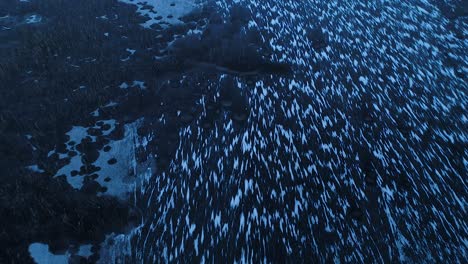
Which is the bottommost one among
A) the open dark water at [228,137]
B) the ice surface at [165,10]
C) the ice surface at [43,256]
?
the ice surface at [43,256]

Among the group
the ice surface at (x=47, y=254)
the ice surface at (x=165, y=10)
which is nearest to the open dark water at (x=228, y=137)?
the ice surface at (x=47, y=254)

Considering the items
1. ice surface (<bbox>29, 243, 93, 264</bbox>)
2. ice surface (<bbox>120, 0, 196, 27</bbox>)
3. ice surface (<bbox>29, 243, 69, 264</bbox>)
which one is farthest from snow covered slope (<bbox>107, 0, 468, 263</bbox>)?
ice surface (<bbox>120, 0, 196, 27</bbox>)

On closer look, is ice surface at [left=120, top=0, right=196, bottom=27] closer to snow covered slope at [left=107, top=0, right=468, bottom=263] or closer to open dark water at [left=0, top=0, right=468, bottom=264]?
open dark water at [left=0, top=0, right=468, bottom=264]

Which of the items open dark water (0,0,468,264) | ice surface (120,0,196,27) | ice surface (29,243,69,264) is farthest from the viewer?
ice surface (120,0,196,27)

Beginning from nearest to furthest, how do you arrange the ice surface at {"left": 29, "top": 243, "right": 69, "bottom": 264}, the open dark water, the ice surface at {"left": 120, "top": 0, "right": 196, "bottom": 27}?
the ice surface at {"left": 29, "top": 243, "right": 69, "bottom": 264}, the open dark water, the ice surface at {"left": 120, "top": 0, "right": 196, "bottom": 27}

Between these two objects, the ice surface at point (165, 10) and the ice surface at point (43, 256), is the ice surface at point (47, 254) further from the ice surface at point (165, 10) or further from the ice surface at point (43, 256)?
the ice surface at point (165, 10)

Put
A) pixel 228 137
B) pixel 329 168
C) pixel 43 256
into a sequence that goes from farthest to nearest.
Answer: pixel 228 137
pixel 329 168
pixel 43 256

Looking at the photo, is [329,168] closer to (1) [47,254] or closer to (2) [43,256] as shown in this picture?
(1) [47,254]

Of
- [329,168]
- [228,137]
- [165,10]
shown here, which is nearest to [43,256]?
[228,137]
